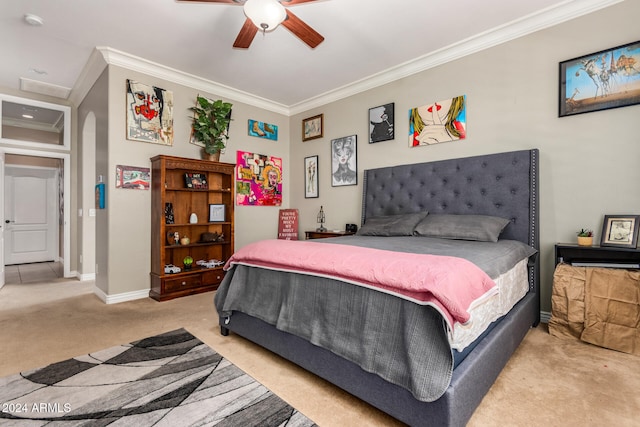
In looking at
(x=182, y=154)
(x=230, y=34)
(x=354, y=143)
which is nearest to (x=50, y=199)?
(x=182, y=154)

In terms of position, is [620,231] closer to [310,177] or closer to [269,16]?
[269,16]

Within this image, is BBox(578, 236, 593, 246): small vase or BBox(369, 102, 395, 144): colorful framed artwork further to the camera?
BBox(369, 102, 395, 144): colorful framed artwork

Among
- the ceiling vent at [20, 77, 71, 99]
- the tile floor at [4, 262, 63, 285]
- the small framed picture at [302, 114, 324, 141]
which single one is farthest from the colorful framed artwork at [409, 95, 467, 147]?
the tile floor at [4, 262, 63, 285]

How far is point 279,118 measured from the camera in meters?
5.25

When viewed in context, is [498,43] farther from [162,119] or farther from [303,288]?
[162,119]

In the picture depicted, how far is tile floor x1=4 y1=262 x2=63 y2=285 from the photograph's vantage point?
4.66m

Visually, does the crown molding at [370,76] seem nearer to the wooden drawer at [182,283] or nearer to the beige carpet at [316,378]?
the wooden drawer at [182,283]

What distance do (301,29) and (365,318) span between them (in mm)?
2235

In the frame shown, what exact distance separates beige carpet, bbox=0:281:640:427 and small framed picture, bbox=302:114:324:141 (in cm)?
302

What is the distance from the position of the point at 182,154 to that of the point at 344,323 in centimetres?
347

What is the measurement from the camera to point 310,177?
4.94 meters

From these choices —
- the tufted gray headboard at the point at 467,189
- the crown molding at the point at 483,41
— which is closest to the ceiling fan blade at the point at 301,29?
the crown molding at the point at 483,41

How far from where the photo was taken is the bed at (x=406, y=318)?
121 cm

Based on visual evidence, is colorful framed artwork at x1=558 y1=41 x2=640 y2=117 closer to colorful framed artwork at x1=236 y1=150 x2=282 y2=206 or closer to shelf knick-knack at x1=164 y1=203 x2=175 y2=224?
colorful framed artwork at x1=236 y1=150 x2=282 y2=206
